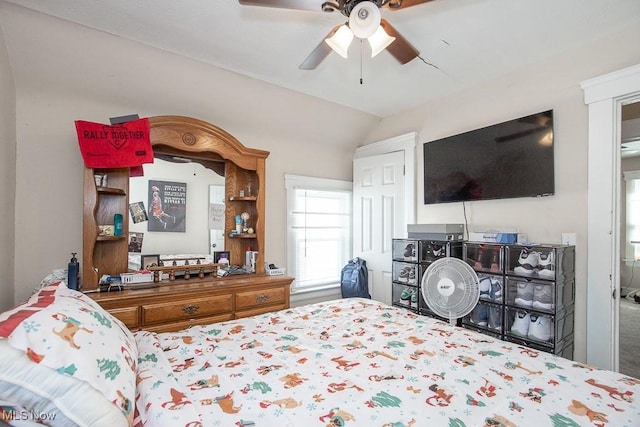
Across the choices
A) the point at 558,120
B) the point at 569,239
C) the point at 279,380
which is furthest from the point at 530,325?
the point at 279,380

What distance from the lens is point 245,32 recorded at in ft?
6.74

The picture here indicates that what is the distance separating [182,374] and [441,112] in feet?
10.1

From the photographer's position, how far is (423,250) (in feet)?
9.32

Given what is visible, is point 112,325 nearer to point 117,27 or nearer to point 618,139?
point 117,27

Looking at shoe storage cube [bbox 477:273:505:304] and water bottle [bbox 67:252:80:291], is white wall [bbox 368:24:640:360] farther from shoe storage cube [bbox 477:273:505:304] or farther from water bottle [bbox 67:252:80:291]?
water bottle [bbox 67:252:80:291]

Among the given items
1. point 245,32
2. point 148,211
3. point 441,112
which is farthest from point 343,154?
point 148,211

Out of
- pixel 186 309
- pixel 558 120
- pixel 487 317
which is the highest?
pixel 558 120

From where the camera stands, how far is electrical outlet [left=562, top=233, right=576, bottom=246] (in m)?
2.23

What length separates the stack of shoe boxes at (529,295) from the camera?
207 cm

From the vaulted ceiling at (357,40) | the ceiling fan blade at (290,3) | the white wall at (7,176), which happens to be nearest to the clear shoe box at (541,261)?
the vaulted ceiling at (357,40)

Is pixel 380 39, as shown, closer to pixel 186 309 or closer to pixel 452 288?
pixel 452 288

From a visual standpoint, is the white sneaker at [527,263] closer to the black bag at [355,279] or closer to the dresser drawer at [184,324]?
the black bag at [355,279]

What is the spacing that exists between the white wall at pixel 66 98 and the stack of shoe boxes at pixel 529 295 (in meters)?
2.44

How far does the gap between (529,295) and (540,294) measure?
80 millimetres
